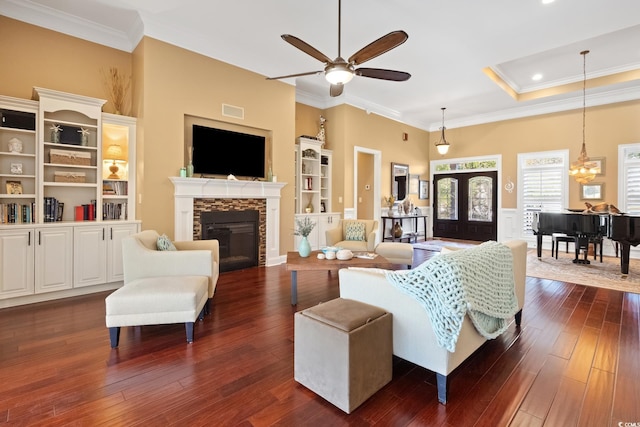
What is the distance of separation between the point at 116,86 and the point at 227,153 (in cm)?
181

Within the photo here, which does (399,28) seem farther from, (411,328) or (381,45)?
(411,328)

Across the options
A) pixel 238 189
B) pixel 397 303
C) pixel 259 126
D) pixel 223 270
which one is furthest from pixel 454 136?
pixel 397 303

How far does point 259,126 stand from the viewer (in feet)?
Result: 18.2

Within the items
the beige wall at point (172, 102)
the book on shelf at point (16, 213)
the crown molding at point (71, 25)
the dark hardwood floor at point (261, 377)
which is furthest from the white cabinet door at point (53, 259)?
the crown molding at point (71, 25)

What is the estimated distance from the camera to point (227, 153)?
5219 mm

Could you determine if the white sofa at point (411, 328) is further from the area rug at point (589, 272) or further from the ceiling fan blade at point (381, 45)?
the area rug at point (589, 272)

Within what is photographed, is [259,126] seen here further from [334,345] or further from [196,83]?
[334,345]

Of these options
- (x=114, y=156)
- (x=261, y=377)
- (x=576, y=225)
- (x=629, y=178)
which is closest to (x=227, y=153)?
(x=114, y=156)

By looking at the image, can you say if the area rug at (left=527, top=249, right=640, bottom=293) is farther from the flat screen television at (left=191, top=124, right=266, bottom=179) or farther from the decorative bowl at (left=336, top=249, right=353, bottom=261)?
the flat screen television at (left=191, top=124, right=266, bottom=179)

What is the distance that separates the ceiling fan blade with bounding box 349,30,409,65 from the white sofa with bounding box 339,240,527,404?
6.78 ft

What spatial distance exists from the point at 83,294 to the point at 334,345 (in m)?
3.84

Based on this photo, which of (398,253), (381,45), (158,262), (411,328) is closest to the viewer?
(411,328)

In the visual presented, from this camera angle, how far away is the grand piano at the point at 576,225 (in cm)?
511

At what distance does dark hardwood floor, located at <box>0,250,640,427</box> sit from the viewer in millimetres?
1784
